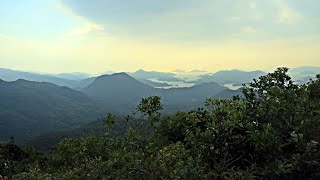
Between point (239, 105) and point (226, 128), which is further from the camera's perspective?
point (239, 105)

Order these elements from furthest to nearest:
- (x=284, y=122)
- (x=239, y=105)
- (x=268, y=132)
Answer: (x=239, y=105) < (x=284, y=122) < (x=268, y=132)

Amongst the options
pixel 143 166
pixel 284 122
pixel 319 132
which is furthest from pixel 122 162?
pixel 319 132

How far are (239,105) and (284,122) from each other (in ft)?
5.24

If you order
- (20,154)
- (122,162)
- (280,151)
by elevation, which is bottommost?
(20,154)

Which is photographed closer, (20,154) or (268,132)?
(268,132)

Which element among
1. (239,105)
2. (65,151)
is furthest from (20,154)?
(239,105)

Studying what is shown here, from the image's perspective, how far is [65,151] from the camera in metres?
17.6

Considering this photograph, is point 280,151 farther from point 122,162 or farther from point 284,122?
point 122,162

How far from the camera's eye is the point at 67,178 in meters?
10.6

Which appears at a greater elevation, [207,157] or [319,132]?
[319,132]

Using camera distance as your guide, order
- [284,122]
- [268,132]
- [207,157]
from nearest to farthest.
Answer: [268,132] → [207,157] → [284,122]

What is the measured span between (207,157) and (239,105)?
2.62 metres

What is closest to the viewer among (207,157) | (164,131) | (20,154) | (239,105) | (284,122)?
(207,157)

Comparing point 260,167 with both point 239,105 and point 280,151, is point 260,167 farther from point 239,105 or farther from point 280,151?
point 239,105
